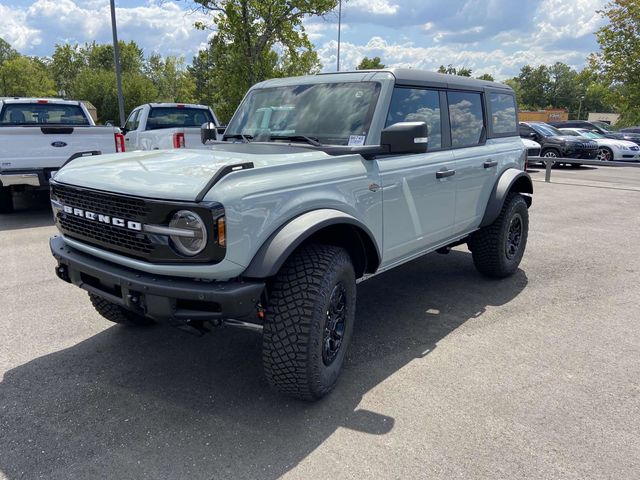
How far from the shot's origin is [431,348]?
149 inches

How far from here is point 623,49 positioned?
923 inches

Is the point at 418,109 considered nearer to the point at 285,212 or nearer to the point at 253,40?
the point at 285,212

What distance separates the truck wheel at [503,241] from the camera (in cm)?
507

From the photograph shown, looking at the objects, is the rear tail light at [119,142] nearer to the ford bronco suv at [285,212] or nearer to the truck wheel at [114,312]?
the ford bronco suv at [285,212]

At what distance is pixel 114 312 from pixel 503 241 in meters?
3.69

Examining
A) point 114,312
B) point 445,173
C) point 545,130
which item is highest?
point 545,130

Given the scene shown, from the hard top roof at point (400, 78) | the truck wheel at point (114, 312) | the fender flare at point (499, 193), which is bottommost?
the truck wheel at point (114, 312)

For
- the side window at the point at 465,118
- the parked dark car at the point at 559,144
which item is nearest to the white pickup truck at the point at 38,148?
the side window at the point at 465,118

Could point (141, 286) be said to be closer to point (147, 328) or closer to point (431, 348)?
point (147, 328)

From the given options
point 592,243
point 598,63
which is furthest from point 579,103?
point 592,243

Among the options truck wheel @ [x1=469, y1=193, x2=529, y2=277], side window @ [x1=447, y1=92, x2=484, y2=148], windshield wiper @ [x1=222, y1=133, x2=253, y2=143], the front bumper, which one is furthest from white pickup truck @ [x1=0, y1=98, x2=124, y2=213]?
truck wheel @ [x1=469, y1=193, x2=529, y2=277]

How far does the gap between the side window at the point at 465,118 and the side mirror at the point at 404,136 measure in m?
1.24

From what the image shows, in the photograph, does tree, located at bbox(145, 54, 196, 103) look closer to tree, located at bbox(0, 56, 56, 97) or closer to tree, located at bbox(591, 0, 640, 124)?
tree, located at bbox(0, 56, 56, 97)

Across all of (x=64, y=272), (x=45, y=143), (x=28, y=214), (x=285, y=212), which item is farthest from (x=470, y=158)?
(x=28, y=214)
